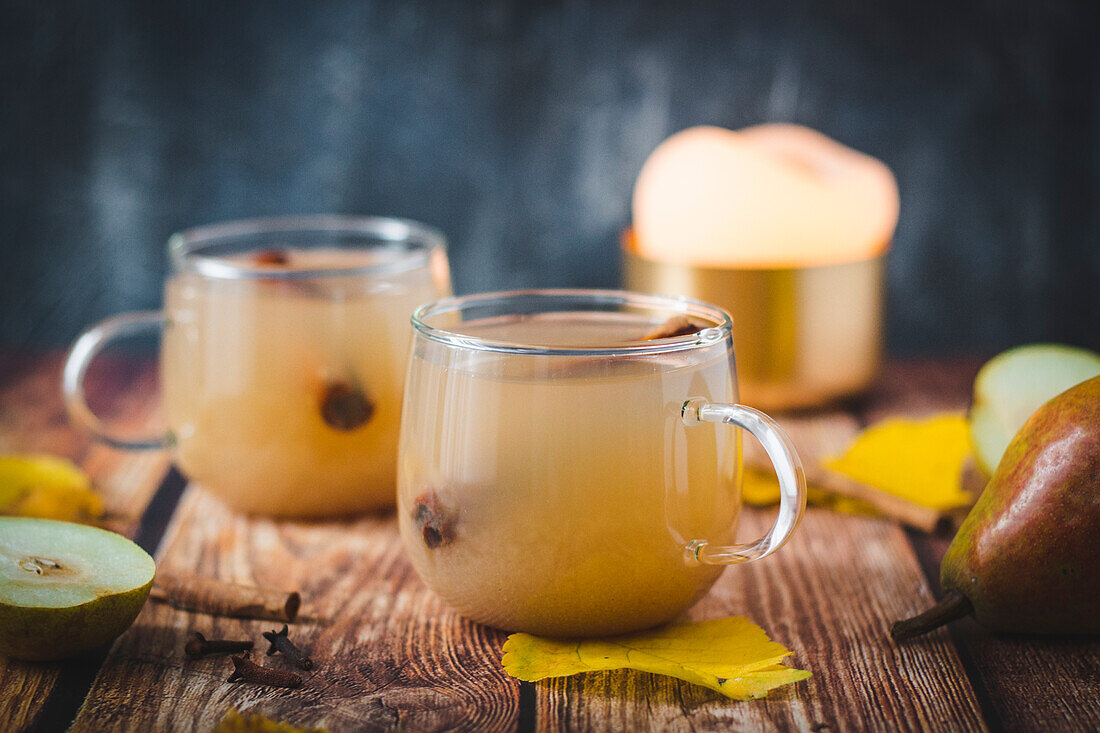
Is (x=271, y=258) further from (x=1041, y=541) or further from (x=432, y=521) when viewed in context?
(x=1041, y=541)

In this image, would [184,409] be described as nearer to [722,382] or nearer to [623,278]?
[722,382]

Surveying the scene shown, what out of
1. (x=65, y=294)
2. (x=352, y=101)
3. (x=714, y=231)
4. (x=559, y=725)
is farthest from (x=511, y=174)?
(x=559, y=725)

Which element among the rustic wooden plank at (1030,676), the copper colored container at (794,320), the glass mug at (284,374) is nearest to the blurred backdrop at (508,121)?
the copper colored container at (794,320)

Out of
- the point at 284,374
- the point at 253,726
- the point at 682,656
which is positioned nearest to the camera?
the point at 253,726

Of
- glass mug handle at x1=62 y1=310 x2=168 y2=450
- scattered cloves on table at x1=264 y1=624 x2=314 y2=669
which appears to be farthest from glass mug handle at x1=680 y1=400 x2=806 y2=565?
glass mug handle at x1=62 y1=310 x2=168 y2=450

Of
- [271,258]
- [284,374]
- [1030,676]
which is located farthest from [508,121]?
[1030,676]

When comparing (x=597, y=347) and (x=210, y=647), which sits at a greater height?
(x=597, y=347)

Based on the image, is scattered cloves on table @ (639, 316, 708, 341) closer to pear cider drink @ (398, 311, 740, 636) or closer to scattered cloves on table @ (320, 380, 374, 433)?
pear cider drink @ (398, 311, 740, 636)
